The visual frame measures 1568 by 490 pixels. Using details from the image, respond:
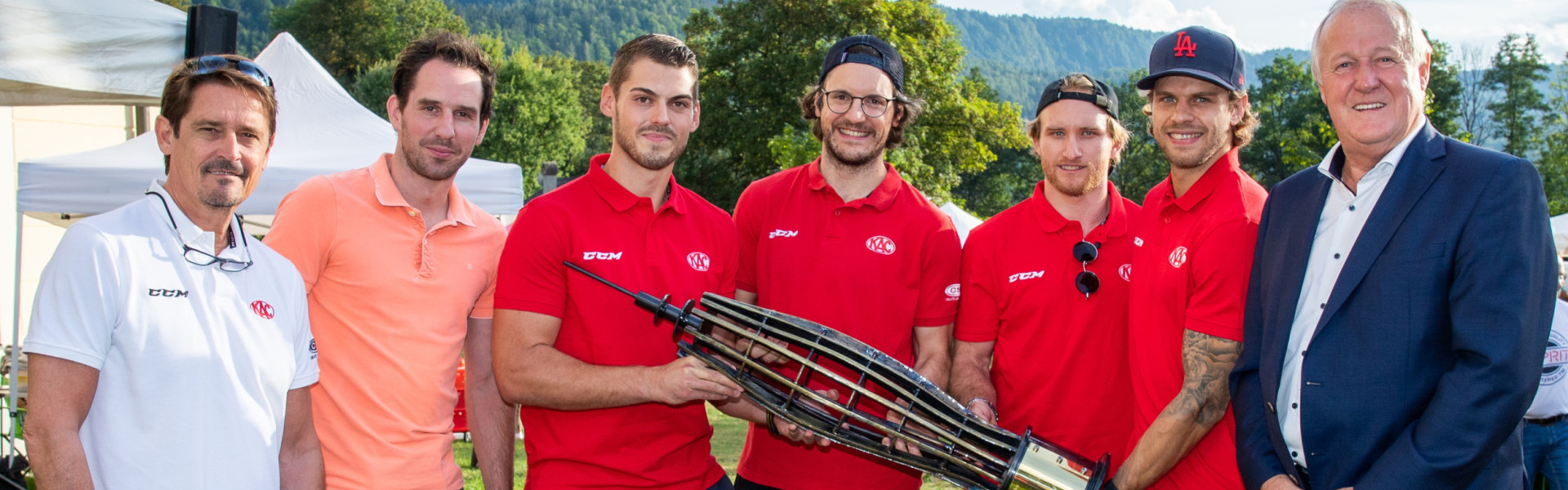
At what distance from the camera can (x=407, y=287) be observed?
3639 millimetres

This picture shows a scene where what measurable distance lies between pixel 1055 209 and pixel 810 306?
A: 4.13ft

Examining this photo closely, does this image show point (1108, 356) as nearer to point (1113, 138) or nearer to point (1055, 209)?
point (1055, 209)

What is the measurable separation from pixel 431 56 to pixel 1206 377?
3376mm

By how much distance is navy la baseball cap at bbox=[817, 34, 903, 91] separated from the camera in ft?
14.8

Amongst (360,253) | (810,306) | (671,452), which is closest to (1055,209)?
(810,306)

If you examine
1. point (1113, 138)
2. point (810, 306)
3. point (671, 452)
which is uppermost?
point (1113, 138)

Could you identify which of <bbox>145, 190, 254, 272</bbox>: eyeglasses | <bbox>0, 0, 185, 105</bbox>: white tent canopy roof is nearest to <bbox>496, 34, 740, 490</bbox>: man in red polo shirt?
<bbox>145, 190, 254, 272</bbox>: eyeglasses

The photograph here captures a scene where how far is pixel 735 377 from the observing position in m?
3.37

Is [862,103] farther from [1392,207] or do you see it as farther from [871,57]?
[1392,207]

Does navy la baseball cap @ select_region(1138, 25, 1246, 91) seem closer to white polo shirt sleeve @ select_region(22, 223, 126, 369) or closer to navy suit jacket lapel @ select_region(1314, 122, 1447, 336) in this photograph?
navy suit jacket lapel @ select_region(1314, 122, 1447, 336)

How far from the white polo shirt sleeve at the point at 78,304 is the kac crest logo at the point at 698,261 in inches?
78.5

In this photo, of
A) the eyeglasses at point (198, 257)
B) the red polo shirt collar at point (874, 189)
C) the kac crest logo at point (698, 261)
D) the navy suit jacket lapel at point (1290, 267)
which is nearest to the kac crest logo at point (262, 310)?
the eyeglasses at point (198, 257)

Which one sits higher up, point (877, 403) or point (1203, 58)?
point (1203, 58)

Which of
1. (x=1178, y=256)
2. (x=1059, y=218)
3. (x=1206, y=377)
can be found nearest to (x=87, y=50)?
(x=1059, y=218)
